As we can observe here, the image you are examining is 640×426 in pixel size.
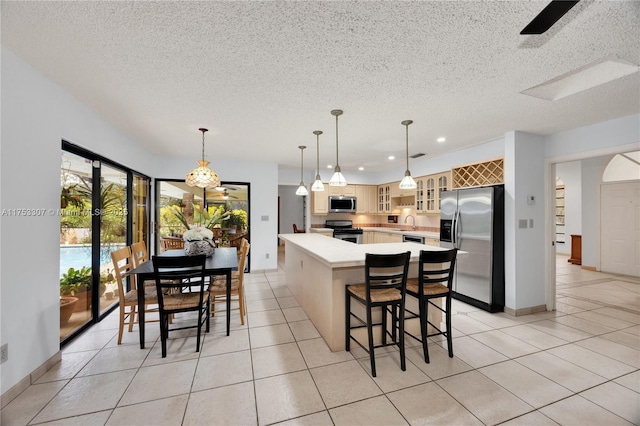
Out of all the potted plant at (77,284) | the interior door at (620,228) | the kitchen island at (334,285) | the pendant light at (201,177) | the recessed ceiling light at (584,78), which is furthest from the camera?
the interior door at (620,228)

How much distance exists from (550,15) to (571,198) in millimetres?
8448

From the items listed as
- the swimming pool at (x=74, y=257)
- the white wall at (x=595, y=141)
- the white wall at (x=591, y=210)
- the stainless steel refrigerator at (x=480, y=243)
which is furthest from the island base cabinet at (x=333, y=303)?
the white wall at (x=591, y=210)

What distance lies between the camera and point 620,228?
5523 mm

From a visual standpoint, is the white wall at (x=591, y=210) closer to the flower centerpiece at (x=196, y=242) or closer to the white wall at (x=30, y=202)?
the flower centerpiece at (x=196, y=242)

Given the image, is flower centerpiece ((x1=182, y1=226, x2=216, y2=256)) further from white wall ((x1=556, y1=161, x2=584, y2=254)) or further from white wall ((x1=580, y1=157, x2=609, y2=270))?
white wall ((x1=556, y1=161, x2=584, y2=254))

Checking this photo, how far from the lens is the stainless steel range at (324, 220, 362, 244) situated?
6.73 meters

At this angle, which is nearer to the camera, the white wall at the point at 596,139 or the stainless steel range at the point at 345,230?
the white wall at the point at 596,139

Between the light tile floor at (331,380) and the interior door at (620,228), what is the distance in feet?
10.9

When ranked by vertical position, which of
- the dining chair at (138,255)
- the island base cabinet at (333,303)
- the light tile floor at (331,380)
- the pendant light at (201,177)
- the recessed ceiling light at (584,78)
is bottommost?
the light tile floor at (331,380)

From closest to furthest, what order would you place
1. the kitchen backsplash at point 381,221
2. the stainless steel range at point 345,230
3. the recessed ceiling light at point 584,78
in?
the recessed ceiling light at point 584,78, the kitchen backsplash at point 381,221, the stainless steel range at point 345,230

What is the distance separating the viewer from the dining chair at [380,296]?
2182 mm

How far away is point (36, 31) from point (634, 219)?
8.93 m

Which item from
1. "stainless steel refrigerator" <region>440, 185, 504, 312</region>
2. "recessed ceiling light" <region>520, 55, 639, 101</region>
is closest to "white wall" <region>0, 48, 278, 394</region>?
"recessed ceiling light" <region>520, 55, 639, 101</region>

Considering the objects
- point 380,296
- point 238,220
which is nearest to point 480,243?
point 380,296
